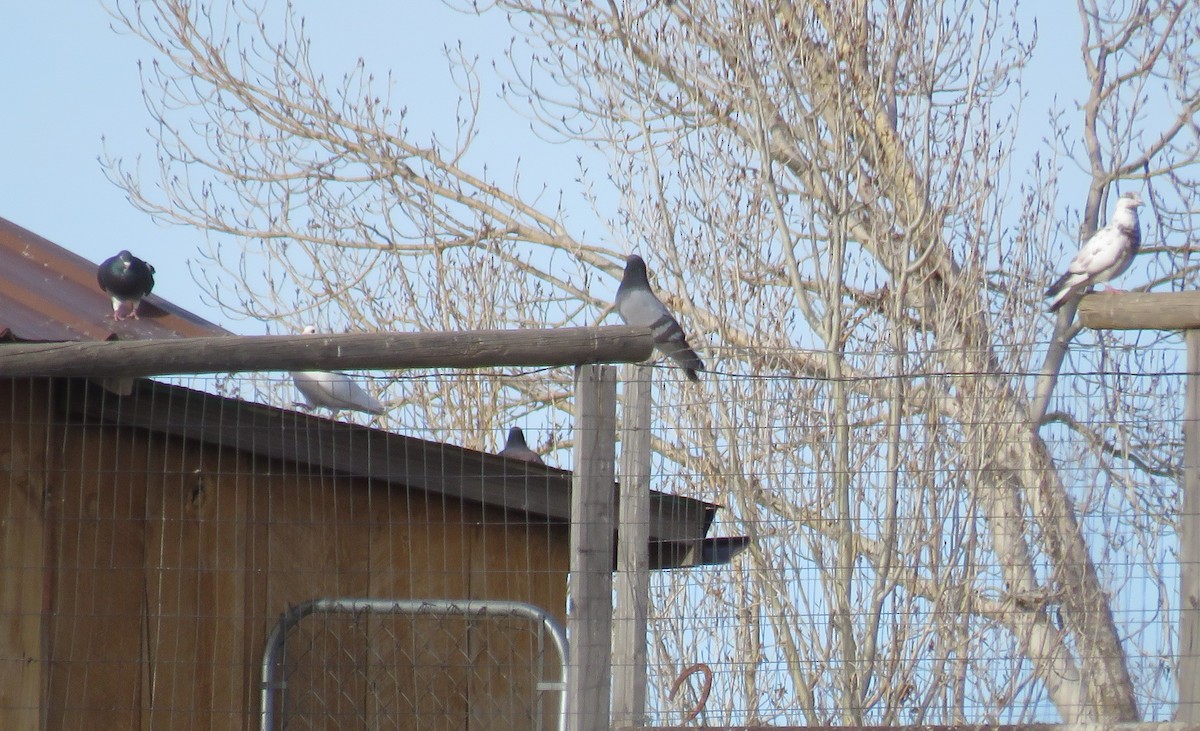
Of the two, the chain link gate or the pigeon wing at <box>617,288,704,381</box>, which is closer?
the chain link gate

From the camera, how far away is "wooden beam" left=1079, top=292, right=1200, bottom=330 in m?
3.36

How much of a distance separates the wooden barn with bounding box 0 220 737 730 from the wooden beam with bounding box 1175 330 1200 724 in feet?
4.13

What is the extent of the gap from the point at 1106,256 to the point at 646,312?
2593mm

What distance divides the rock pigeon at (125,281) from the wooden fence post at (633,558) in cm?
179

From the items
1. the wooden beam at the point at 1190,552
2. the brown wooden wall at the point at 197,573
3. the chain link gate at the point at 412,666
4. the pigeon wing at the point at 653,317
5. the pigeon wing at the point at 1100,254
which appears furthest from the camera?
the pigeon wing at the point at 1100,254

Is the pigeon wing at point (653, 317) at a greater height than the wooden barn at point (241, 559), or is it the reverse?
the pigeon wing at point (653, 317)

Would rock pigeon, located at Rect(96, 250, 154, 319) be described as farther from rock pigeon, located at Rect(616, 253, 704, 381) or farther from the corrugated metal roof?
rock pigeon, located at Rect(616, 253, 704, 381)

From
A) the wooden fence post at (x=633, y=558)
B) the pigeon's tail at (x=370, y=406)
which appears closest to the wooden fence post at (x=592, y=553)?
the wooden fence post at (x=633, y=558)

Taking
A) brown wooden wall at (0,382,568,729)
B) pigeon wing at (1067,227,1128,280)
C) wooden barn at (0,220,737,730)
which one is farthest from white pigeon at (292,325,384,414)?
pigeon wing at (1067,227,1128,280)

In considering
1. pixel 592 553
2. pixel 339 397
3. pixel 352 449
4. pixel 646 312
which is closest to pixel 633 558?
pixel 592 553

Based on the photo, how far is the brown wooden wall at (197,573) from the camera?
11.8ft

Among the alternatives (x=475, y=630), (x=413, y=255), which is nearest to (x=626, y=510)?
(x=475, y=630)

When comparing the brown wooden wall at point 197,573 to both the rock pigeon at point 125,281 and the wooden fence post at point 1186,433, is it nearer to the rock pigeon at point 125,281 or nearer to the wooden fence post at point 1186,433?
the rock pigeon at point 125,281

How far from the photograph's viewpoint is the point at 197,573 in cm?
388
